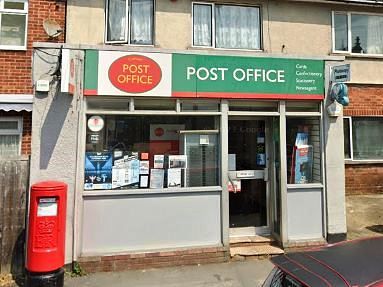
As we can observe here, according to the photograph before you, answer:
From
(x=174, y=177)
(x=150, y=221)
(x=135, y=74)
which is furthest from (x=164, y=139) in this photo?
(x=150, y=221)

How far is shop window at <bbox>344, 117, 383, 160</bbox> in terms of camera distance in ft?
37.2

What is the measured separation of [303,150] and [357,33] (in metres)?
6.82

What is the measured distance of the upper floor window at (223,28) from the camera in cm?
956

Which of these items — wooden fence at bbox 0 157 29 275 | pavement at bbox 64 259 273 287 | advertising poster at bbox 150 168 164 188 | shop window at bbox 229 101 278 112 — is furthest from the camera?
shop window at bbox 229 101 278 112

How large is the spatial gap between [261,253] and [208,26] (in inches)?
245

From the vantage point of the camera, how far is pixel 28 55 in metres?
9.63

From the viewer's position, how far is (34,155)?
5621 millimetres

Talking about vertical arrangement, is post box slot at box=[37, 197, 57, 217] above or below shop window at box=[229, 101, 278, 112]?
below

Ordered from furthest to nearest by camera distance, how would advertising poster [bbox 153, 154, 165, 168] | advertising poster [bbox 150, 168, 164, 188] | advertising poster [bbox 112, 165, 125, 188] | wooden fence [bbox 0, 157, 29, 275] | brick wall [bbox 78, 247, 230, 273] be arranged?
advertising poster [bbox 153, 154, 165, 168] < advertising poster [bbox 150, 168, 164, 188] < advertising poster [bbox 112, 165, 125, 188] < brick wall [bbox 78, 247, 230, 273] < wooden fence [bbox 0, 157, 29, 275]

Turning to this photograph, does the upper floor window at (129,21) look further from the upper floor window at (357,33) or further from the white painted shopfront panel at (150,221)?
Answer: the upper floor window at (357,33)

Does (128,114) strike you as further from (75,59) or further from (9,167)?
(9,167)

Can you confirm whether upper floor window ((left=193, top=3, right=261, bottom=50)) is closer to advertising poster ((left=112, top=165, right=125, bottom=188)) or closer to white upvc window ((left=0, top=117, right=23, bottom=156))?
advertising poster ((left=112, top=165, right=125, bottom=188))

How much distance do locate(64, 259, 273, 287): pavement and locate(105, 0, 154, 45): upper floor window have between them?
20.0ft

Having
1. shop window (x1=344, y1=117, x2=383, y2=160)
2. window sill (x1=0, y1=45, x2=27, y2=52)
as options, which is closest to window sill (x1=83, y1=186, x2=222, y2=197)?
window sill (x1=0, y1=45, x2=27, y2=52)
